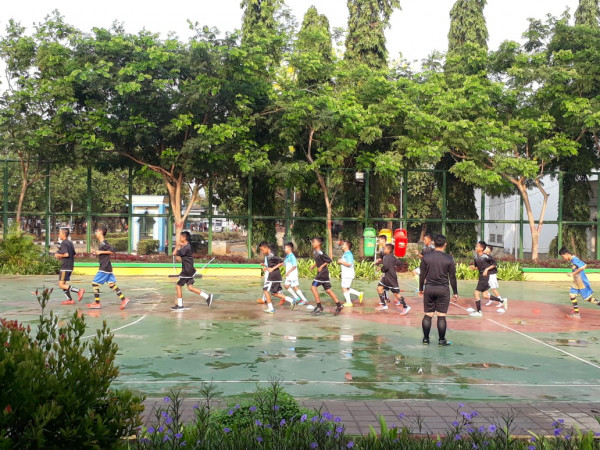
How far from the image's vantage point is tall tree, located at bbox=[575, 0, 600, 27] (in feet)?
125

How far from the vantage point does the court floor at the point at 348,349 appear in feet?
24.5

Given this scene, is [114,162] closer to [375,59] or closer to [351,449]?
[375,59]

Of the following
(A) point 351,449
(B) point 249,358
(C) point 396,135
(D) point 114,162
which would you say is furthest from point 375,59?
(A) point 351,449

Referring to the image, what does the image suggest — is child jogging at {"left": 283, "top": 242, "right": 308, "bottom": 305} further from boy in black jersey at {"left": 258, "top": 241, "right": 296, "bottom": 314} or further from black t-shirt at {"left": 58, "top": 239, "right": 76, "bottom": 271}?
black t-shirt at {"left": 58, "top": 239, "right": 76, "bottom": 271}

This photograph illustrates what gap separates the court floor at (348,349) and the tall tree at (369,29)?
19.7 m

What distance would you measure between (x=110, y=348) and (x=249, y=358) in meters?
5.06

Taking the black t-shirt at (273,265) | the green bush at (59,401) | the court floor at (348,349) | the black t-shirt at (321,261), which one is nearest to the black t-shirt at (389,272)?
the court floor at (348,349)

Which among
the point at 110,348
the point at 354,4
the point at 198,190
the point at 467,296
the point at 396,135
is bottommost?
the point at 467,296

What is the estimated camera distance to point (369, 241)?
24641mm

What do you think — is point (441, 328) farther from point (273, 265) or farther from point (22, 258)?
point (22, 258)

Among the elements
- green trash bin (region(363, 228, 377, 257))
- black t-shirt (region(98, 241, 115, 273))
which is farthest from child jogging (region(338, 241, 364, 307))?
green trash bin (region(363, 228, 377, 257))

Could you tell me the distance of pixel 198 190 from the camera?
2477 cm

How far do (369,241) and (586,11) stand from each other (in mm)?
25277

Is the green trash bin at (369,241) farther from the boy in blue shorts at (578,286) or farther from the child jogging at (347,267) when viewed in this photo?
the boy in blue shorts at (578,286)
